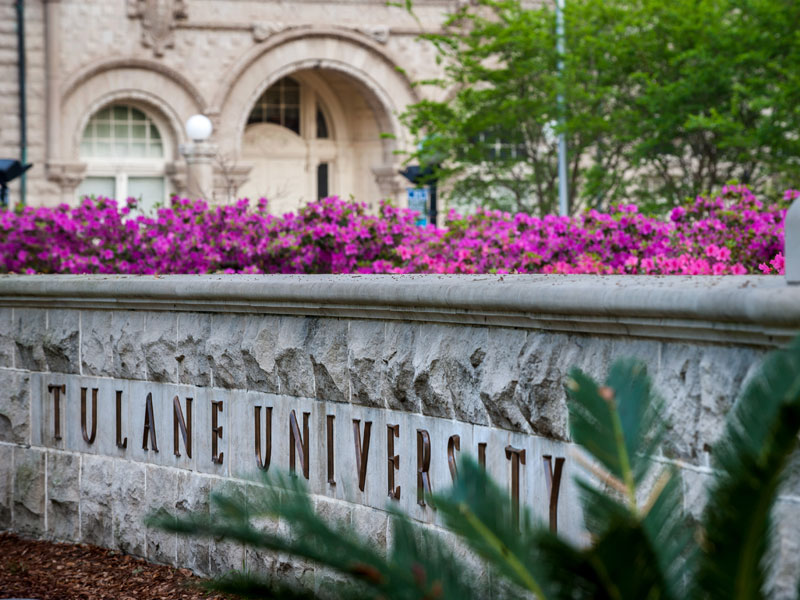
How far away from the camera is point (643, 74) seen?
18.8 metres

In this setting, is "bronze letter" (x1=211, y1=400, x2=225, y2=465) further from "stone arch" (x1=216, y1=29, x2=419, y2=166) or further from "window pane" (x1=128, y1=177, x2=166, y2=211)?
"window pane" (x1=128, y1=177, x2=166, y2=211)

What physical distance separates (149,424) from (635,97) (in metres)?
15.8

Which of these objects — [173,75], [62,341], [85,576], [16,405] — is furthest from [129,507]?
[173,75]

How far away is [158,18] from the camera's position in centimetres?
2439

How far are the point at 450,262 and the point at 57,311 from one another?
12.0 ft

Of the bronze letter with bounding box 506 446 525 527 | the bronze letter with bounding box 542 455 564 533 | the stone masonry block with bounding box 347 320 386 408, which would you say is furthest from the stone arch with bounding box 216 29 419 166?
the bronze letter with bounding box 542 455 564 533

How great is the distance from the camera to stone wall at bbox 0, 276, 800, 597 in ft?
11.4

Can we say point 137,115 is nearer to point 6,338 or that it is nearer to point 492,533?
point 6,338

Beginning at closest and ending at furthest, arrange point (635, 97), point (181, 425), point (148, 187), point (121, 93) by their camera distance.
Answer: point (181, 425) < point (635, 97) < point (121, 93) < point (148, 187)

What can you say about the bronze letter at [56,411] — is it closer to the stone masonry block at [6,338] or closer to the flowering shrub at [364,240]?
the stone masonry block at [6,338]

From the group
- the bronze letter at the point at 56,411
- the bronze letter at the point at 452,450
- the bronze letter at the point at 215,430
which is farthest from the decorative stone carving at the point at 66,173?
the bronze letter at the point at 452,450

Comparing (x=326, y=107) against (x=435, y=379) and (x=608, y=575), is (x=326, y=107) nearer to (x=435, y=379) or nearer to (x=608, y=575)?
(x=435, y=379)

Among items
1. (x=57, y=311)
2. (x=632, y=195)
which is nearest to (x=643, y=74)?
(x=632, y=195)

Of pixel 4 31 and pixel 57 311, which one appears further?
pixel 4 31
